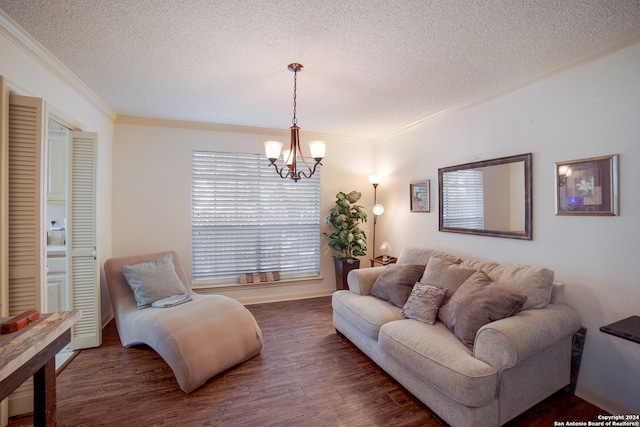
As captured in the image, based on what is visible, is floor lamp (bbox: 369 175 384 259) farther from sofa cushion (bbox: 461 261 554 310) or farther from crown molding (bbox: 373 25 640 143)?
sofa cushion (bbox: 461 261 554 310)

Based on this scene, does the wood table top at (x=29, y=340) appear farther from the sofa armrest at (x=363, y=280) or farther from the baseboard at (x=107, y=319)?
the sofa armrest at (x=363, y=280)

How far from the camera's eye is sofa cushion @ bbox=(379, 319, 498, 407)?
5.19 feet

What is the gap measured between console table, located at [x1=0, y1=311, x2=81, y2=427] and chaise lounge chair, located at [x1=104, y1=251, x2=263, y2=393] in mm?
741

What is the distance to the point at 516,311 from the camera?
193 cm

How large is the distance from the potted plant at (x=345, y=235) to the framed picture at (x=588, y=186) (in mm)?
2460

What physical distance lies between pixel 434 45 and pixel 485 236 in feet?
6.16

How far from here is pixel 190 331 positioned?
2283mm

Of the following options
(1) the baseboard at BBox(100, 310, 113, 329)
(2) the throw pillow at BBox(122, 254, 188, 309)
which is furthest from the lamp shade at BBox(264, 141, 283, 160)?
(1) the baseboard at BBox(100, 310, 113, 329)

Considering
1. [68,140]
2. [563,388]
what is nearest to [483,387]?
[563,388]

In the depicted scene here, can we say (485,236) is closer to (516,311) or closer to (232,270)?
(516,311)

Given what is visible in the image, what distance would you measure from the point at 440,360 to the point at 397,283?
1035mm

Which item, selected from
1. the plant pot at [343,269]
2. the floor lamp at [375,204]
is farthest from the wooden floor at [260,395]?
the floor lamp at [375,204]

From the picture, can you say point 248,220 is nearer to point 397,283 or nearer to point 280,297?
point 280,297

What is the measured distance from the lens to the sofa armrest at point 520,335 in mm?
1625
